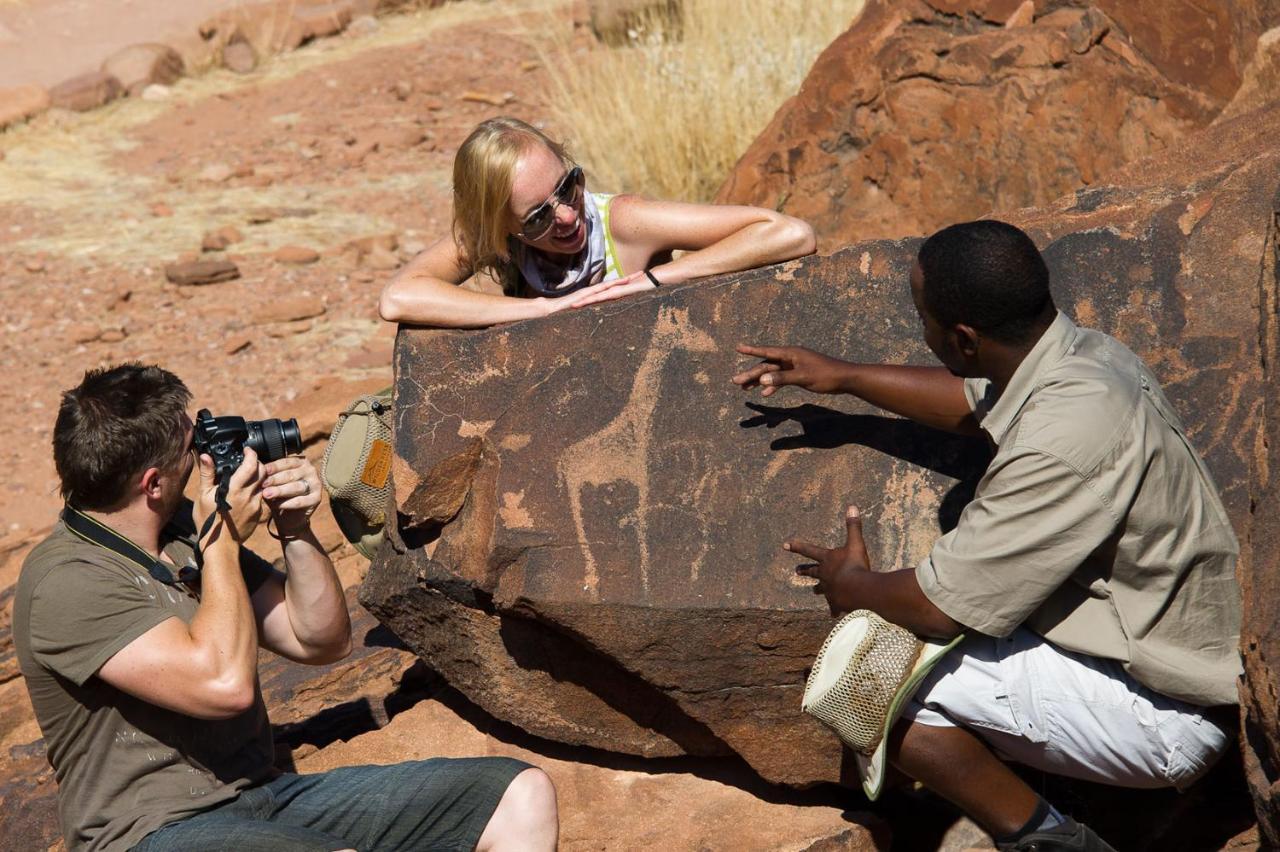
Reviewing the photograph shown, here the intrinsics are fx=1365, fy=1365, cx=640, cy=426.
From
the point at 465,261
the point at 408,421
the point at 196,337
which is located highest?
the point at 465,261

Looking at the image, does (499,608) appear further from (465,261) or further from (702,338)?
(465,261)

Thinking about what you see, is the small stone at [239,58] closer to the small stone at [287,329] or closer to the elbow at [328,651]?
the small stone at [287,329]

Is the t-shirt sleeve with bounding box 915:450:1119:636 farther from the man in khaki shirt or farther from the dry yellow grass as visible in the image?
the dry yellow grass

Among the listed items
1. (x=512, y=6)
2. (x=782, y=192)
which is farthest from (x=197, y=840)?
(x=512, y=6)

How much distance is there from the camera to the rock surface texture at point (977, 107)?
5078 millimetres

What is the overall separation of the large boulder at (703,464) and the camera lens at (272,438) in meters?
0.32

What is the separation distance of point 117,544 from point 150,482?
0.49 ft

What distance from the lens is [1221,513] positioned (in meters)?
2.64

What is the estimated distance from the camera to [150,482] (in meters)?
2.96

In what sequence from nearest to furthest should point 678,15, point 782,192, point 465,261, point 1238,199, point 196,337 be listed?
point 1238,199, point 465,261, point 782,192, point 196,337, point 678,15

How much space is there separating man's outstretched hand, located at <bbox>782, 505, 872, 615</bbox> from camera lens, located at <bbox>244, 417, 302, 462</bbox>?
3.80 feet

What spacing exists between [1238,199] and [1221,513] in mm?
1122

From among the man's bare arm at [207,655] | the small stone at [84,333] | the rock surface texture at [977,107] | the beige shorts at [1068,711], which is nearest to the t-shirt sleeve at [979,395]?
the beige shorts at [1068,711]

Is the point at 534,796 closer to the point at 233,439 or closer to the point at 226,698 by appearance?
the point at 226,698
